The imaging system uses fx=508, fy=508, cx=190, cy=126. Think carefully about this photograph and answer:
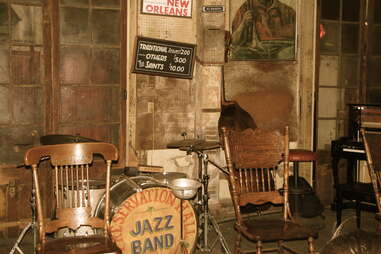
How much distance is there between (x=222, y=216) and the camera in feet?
19.1

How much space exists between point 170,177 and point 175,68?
4.70ft

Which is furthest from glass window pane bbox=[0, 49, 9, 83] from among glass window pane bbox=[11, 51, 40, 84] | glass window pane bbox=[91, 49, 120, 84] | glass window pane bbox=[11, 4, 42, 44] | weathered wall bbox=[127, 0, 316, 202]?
weathered wall bbox=[127, 0, 316, 202]

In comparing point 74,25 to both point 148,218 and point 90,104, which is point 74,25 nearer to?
point 90,104

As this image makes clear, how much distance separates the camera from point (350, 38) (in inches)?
257

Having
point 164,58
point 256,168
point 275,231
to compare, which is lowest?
point 275,231

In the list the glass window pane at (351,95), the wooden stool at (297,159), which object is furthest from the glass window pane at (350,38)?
the wooden stool at (297,159)

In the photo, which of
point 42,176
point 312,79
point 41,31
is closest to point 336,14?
point 312,79

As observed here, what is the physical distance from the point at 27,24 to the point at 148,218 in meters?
2.33

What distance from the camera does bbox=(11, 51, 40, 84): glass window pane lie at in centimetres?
498

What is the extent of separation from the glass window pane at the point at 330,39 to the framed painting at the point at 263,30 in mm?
447

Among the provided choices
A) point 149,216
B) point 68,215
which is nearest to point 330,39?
point 149,216

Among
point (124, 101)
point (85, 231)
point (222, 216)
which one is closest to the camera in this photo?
point (85, 231)

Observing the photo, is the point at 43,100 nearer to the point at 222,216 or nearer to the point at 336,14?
the point at 222,216

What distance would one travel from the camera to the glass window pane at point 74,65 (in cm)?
518
